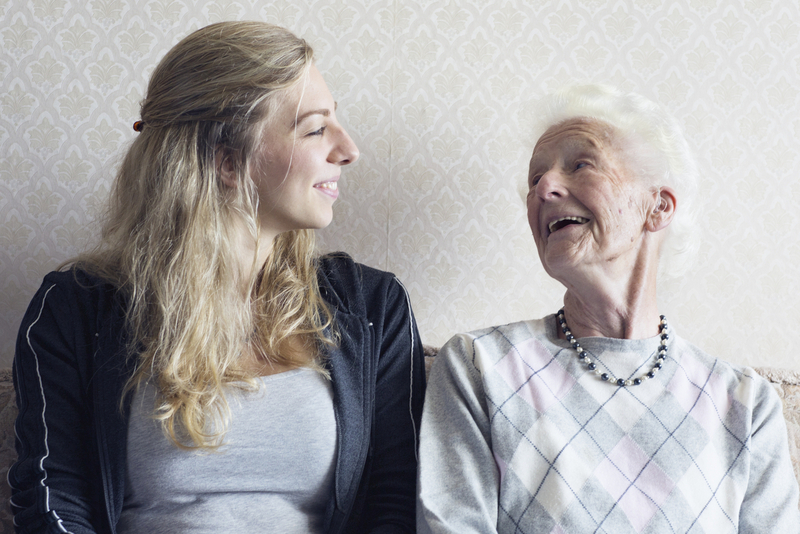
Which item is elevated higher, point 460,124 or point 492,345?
point 460,124

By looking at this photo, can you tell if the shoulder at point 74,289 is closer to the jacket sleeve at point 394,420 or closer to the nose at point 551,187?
the jacket sleeve at point 394,420

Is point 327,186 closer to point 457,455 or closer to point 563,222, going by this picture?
point 563,222

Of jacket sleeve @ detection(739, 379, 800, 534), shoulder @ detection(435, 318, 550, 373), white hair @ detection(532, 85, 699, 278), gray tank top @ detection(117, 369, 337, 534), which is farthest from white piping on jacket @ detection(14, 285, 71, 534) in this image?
jacket sleeve @ detection(739, 379, 800, 534)

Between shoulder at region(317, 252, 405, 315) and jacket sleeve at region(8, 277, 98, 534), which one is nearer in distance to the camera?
jacket sleeve at region(8, 277, 98, 534)

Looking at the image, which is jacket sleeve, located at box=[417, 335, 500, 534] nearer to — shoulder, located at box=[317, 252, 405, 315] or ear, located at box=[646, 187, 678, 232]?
shoulder, located at box=[317, 252, 405, 315]

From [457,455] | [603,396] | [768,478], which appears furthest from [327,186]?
[768,478]

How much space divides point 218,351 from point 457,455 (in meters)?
0.54

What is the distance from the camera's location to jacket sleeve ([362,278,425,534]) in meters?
1.27

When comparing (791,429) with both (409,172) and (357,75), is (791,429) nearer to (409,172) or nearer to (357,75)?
(409,172)

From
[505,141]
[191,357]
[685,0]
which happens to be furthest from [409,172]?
[685,0]

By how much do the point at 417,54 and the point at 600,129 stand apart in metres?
0.59

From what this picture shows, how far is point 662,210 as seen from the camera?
52.6 inches

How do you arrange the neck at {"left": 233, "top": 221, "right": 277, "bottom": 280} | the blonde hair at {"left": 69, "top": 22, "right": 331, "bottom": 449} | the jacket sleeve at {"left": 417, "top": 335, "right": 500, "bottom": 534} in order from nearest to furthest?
the jacket sleeve at {"left": 417, "top": 335, "right": 500, "bottom": 534} → the blonde hair at {"left": 69, "top": 22, "right": 331, "bottom": 449} → the neck at {"left": 233, "top": 221, "right": 277, "bottom": 280}

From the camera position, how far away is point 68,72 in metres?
1.62
